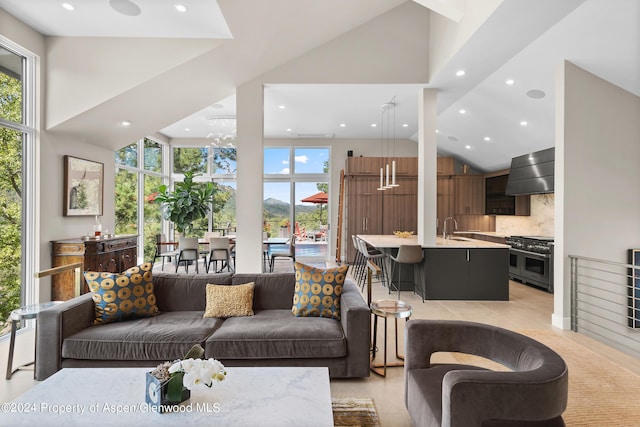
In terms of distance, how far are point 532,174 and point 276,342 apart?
618cm

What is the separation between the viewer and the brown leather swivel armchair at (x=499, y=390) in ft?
4.74

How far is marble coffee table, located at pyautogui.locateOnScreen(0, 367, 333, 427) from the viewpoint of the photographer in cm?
160

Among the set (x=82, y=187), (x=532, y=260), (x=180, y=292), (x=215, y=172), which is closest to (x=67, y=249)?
(x=82, y=187)

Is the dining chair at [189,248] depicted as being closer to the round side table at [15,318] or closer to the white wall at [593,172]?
A: the round side table at [15,318]

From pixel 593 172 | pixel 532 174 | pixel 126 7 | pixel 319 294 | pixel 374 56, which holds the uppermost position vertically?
pixel 374 56

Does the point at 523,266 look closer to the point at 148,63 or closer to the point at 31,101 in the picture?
the point at 148,63

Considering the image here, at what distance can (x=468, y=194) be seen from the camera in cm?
888

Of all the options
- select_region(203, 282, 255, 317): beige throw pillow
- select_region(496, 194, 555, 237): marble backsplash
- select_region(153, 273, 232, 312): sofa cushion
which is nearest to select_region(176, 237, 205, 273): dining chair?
select_region(153, 273, 232, 312): sofa cushion

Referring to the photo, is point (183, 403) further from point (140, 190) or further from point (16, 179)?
point (140, 190)

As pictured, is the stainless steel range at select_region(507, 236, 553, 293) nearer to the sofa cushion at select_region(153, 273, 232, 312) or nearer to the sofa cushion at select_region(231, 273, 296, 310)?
the sofa cushion at select_region(231, 273, 296, 310)

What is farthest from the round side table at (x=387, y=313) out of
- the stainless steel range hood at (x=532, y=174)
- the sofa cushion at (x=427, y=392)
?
the stainless steel range hood at (x=532, y=174)

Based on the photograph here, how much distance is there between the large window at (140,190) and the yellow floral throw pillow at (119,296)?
14.1 feet

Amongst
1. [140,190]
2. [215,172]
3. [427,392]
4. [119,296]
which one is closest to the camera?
[427,392]

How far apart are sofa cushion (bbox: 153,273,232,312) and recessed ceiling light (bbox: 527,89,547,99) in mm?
4976
